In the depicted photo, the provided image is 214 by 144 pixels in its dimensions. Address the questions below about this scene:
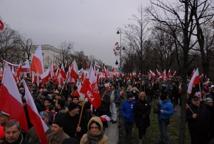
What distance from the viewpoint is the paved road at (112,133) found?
38.8 ft

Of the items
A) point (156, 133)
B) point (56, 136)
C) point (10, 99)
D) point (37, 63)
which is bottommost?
point (156, 133)

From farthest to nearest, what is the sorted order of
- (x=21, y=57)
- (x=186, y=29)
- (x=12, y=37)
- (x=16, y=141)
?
(x=21, y=57) → (x=12, y=37) → (x=186, y=29) → (x=16, y=141)

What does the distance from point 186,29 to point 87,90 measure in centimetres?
291

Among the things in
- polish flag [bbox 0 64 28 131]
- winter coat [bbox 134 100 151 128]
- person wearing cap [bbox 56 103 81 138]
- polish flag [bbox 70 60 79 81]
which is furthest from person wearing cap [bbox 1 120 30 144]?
polish flag [bbox 70 60 79 81]

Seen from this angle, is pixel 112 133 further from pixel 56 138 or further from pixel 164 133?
pixel 56 138

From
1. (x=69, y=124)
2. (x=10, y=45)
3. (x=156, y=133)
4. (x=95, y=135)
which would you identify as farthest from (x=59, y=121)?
(x=10, y=45)

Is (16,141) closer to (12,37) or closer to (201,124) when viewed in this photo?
(201,124)

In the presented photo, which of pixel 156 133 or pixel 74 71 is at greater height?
pixel 74 71

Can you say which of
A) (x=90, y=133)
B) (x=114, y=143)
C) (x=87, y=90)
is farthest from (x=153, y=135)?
(x=90, y=133)

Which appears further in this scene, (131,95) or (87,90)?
(131,95)

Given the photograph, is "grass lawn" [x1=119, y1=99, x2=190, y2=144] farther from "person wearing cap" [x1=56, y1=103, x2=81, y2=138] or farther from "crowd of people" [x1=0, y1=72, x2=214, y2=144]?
"person wearing cap" [x1=56, y1=103, x2=81, y2=138]

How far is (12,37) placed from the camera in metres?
69.4

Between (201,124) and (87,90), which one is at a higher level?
(87,90)

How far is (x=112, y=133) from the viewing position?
13.2 meters
